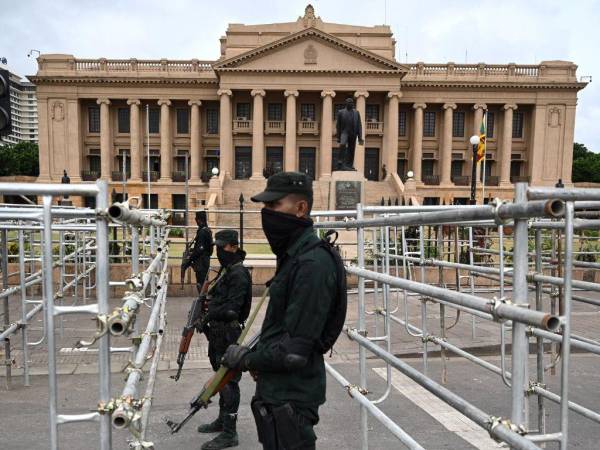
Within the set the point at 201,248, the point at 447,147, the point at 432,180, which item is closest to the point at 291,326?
the point at 201,248

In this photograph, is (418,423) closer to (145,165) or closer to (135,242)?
(135,242)

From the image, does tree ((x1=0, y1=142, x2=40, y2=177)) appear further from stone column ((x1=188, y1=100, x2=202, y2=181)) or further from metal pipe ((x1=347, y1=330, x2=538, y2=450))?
metal pipe ((x1=347, y1=330, x2=538, y2=450))

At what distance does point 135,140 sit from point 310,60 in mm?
21901

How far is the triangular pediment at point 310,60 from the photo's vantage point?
50.4 meters

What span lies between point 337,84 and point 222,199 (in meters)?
18.7

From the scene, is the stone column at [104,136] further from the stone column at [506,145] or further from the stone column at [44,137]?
the stone column at [506,145]

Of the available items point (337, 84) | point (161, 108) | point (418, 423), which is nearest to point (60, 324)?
point (418, 423)

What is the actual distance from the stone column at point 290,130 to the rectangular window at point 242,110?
531 centimetres

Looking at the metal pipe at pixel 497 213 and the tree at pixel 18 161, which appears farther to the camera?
the tree at pixel 18 161

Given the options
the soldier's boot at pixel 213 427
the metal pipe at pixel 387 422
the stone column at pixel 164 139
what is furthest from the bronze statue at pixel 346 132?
the stone column at pixel 164 139

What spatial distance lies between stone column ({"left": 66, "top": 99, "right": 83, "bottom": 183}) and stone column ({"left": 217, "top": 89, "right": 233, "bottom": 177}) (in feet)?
54.8

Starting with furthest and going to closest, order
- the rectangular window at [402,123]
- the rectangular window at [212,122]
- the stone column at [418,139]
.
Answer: the rectangular window at [402,123], the rectangular window at [212,122], the stone column at [418,139]

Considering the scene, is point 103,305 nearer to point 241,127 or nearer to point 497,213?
point 497,213

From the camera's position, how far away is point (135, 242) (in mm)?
4355
